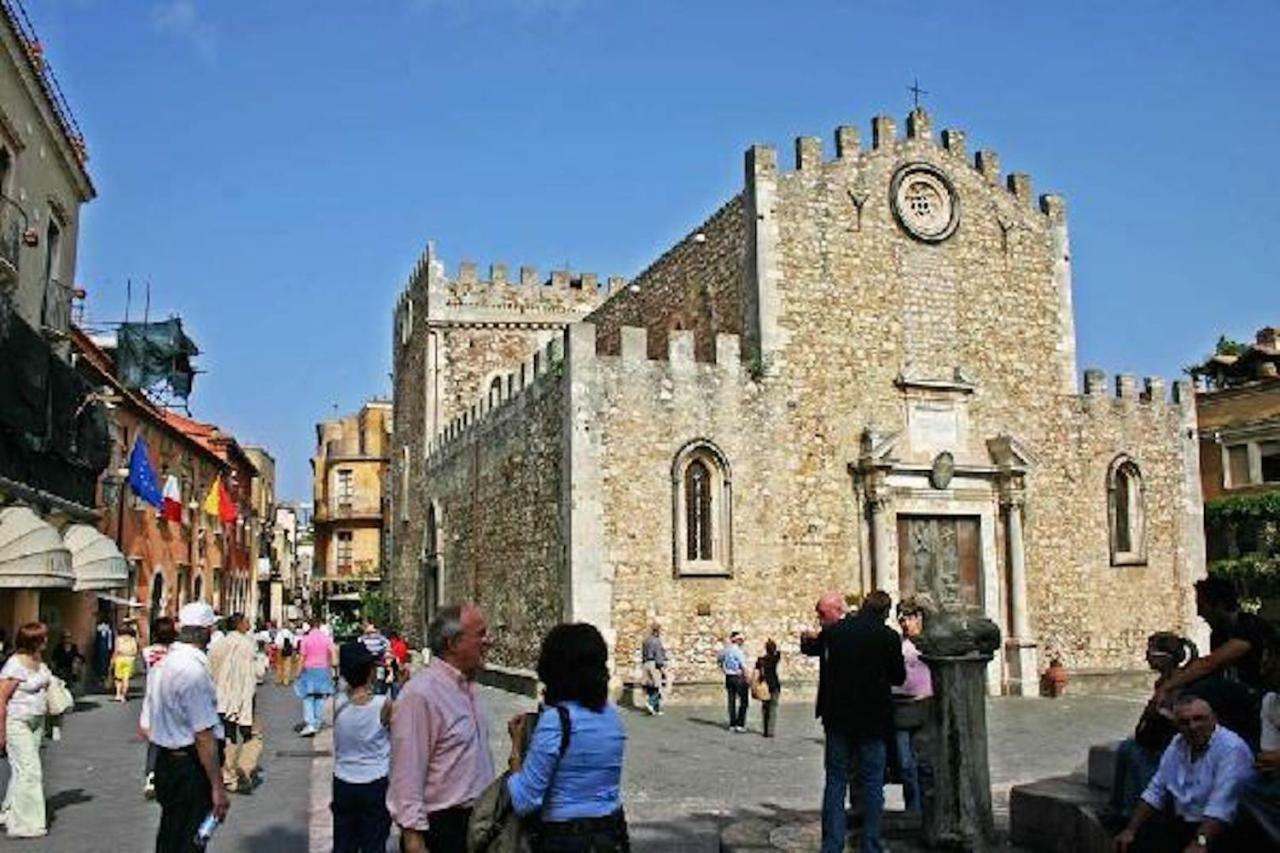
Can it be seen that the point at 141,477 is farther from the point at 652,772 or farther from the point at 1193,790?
the point at 1193,790

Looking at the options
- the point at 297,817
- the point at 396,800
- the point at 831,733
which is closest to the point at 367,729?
the point at 396,800

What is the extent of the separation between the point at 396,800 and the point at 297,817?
237 inches

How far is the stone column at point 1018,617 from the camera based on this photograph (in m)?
21.4

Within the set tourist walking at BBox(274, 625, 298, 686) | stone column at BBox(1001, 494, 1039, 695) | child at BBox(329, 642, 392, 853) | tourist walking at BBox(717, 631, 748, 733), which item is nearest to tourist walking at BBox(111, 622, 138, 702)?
tourist walking at BBox(274, 625, 298, 686)

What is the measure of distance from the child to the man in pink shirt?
129cm

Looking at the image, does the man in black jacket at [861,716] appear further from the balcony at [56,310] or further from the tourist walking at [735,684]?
the balcony at [56,310]

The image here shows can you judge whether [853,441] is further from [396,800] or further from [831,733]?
[396,800]

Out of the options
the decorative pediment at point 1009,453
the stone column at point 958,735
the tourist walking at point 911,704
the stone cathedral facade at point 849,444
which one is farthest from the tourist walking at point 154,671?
the decorative pediment at point 1009,453

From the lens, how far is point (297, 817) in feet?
33.0

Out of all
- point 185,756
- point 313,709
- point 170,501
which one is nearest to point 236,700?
point 185,756

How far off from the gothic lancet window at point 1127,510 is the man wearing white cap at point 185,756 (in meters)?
20.3

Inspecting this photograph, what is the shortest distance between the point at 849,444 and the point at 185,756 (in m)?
Result: 16.0

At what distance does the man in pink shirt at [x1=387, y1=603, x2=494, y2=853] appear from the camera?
4.71 m

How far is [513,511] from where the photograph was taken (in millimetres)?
23156
